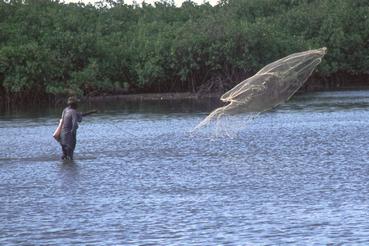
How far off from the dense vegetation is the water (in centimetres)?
3854

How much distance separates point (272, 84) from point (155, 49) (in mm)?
62792

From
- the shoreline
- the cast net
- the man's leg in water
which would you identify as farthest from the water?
the shoreline

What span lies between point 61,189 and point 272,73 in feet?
19.4

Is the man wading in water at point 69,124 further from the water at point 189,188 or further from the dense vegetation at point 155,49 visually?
the dense vegetation at point 155,49

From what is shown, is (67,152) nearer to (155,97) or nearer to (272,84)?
(272,84)

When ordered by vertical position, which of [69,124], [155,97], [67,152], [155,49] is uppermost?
[155,49]

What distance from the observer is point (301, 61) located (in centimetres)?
2591

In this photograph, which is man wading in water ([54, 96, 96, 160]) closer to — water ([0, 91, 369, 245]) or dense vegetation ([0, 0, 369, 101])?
water ([0, 91, 369, 245])

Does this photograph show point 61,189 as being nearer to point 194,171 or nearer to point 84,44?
point 194,171

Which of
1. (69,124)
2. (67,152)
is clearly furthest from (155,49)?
(69,124)

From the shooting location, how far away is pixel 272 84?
26.5 m

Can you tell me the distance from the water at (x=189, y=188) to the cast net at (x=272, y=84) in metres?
1.63

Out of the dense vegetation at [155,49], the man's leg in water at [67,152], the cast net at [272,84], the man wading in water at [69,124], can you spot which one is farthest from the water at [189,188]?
the dense vegetation at [155,49]

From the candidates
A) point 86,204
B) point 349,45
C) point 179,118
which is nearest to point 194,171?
point 86,204
